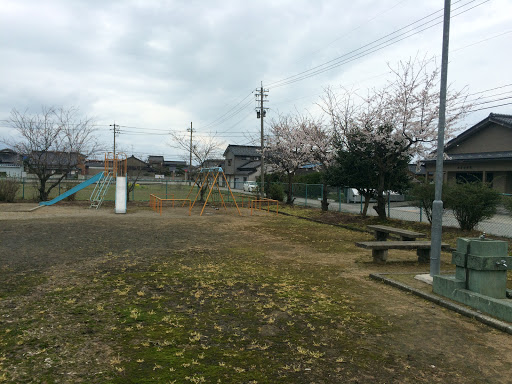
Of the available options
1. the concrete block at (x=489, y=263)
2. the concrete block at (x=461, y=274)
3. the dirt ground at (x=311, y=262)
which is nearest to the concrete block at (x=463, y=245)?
the concrete block at (x=489, y=263)

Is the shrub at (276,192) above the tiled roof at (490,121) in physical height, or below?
below

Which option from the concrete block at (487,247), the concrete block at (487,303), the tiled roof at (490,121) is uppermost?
the tiled roof at (490,121)

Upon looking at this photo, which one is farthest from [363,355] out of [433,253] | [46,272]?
[46,272]

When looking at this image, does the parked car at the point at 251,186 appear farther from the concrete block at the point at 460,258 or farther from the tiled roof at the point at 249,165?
the concrete block at the point at 460,258

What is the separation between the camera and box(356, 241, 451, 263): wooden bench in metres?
6.77

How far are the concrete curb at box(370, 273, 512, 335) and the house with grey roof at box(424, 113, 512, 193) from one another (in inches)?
631

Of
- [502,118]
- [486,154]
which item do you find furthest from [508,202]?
[502,118]

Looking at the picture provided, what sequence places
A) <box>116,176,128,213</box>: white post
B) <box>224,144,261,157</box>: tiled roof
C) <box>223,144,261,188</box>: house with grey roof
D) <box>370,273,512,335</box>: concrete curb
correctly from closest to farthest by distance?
<box>370,273,512,335</box>: concrete curb, <box>116,176,128,213</box>: white post, <box>223,144,261,188</box>: house with grey roof, <box>224,144,261,157</box>: tiled roof

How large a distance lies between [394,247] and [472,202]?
17.1 ft

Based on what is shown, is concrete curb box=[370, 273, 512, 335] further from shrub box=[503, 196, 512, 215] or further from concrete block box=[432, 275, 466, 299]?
shrub box=[503, 196, 512, 215]

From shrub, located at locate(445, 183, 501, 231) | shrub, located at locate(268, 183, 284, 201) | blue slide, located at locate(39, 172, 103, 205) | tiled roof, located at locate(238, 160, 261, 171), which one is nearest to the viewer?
shrub, located at locate(445, 183, 501, 231)

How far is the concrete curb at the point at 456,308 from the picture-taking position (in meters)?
3.90

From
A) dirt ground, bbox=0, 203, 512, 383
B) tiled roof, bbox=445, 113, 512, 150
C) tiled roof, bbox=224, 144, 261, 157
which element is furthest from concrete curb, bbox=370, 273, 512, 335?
tiled roof, bbox=224, 144, 261, 157

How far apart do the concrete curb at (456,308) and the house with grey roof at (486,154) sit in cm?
1604
